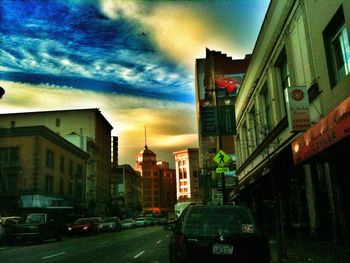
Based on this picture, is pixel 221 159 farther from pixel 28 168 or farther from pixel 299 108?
pixel 28 168

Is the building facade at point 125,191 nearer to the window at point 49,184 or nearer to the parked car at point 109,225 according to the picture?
the window at point 49,184

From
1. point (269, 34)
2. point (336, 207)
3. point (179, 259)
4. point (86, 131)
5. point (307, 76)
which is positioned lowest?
point (179, 259)

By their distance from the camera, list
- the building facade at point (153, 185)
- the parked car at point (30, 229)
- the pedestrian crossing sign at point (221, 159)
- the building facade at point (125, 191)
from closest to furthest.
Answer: the pedestrian crossing sign at point (221, 159) → the parked car at point (30, 229) → the building facade at point (125, 191) → the building facade at point (153, 185)

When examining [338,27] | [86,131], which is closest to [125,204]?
[86,131]

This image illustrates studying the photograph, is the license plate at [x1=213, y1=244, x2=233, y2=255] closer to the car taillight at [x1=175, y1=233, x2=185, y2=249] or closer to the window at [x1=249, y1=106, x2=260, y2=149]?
the car taillight at [x1=175, y1=233, x2=185, y2=249]

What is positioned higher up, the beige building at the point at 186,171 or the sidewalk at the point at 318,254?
the beige building at the point at 186,171

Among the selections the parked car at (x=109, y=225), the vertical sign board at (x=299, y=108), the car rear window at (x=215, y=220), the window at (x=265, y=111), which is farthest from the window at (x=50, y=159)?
the car rear window at (x=215, y=220)

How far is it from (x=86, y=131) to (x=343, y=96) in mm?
72768

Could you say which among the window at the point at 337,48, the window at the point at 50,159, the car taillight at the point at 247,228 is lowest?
the car taillight at the point at 247,228

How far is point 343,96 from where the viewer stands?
38.5 feet

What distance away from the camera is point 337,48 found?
12680 millimetres

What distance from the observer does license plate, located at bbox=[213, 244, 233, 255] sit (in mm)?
7793

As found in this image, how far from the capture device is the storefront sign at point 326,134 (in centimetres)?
879

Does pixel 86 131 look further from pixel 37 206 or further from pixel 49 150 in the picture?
pixel 37 206
